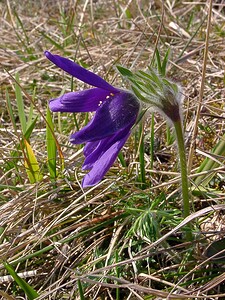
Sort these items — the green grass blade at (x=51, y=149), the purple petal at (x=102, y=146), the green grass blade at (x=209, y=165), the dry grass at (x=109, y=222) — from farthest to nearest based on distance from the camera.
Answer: the green grass blade at (x=51, y=149)
the green grass blade at (x=209, y=165)
the dry grass at (x=109, y=222)
the purple petal at (x=102, y=146)

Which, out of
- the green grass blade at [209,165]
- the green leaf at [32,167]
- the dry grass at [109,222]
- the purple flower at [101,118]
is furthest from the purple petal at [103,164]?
the green leaf at [32,167]

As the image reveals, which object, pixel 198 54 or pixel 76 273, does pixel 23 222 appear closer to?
pixel 76 273

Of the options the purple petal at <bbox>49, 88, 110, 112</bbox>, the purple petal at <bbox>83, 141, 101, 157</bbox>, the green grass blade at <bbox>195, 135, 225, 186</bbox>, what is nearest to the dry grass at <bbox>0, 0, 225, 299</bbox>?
the green grass blade at <bbox>195, 135, 225, 186</bbox>

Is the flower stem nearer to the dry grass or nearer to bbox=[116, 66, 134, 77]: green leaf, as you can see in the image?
the dry grass

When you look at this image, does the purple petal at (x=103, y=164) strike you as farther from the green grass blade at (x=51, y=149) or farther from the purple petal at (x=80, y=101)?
the green grass blade at (x=51, y=149)

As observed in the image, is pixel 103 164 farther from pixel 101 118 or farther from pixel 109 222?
pixel 109 222

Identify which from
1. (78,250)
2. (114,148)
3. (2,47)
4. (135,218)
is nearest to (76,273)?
(78,250)
